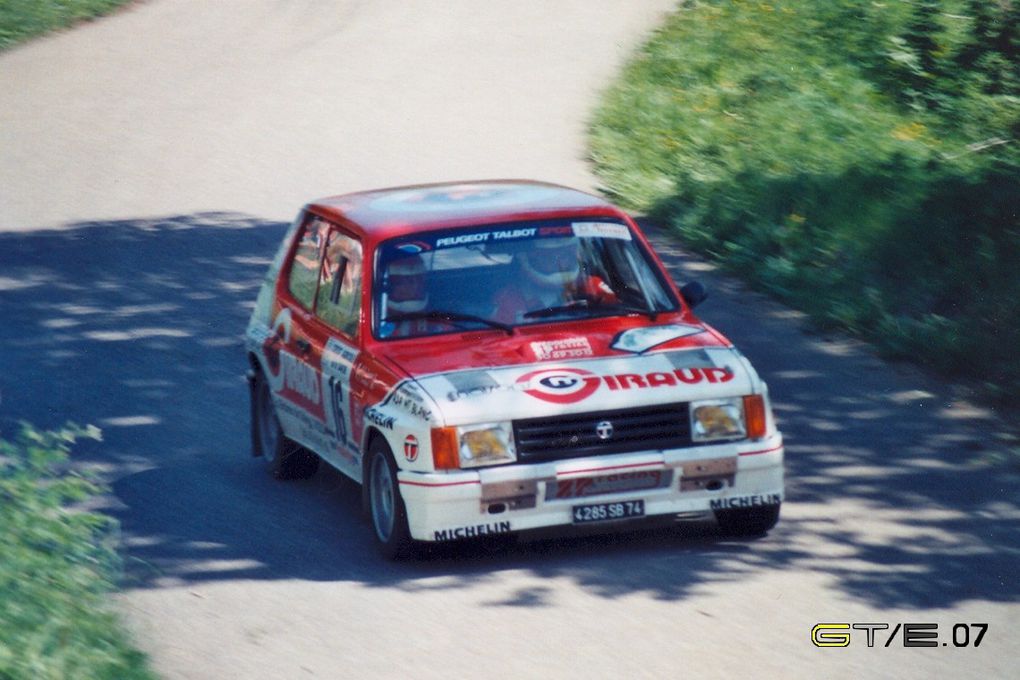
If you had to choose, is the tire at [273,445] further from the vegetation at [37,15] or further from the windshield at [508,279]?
the vegetation at [37,15]

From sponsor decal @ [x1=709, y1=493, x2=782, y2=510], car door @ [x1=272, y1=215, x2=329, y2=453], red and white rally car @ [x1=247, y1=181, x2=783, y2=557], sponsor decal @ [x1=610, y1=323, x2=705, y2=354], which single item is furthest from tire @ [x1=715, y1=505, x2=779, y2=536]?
car door @ [x1=272, y1=215, x2=329, y2=453]

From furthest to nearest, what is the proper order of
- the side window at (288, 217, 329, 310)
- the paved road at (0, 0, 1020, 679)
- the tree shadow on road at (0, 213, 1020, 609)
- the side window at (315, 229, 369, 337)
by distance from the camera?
the side window at (288, 217, 329, 310) → the side window at (315, 229, 369, 337) → the tree shadow on road at (0, 213, 1020, 609) → the paved road at (0, 0, 1020, 679)

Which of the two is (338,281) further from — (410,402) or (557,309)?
(410,402)

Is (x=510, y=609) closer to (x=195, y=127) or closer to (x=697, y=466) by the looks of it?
(x=697, y=466)

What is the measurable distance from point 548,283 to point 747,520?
1.67 metres

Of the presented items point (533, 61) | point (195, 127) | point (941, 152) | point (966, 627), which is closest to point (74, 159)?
point (195, 127)

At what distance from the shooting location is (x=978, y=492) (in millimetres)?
9836

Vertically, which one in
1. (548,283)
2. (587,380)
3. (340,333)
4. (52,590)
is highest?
(52,590)

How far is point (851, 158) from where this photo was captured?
16125mm

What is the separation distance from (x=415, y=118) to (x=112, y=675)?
61.9 feet

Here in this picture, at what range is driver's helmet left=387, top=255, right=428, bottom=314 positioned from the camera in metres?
9.20

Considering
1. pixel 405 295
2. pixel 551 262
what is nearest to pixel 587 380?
pixel 551 262

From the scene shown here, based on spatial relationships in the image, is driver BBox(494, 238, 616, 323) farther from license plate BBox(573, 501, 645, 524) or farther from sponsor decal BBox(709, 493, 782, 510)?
sponsor decal BBox(709, 493, 782, 510)

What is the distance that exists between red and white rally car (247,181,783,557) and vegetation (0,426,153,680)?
75.7 inches
